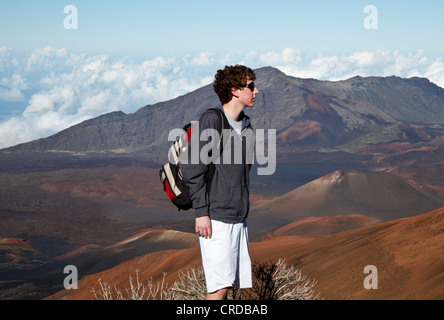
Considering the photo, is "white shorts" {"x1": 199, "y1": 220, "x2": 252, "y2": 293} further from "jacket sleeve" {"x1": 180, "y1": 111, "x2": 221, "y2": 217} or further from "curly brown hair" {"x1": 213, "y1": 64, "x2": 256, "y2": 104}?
"curly brown hair" {"x1": 213, "y1": 64, "x2": 256, "y2": 104}

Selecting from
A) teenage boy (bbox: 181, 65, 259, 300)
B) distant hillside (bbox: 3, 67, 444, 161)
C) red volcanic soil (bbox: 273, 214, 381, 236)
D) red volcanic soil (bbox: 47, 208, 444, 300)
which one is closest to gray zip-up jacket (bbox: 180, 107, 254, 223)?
teenage boy (bbox: 181, 65, 259, 300)

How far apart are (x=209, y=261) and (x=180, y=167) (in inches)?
24.7

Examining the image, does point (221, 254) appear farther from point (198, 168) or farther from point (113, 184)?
point (113, 184)

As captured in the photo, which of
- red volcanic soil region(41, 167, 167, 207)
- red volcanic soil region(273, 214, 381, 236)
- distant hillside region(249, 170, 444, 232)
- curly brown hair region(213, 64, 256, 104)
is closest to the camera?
curly brown hair region(213, 64, 256, 104)

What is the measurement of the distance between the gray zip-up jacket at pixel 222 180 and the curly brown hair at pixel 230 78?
0.21m

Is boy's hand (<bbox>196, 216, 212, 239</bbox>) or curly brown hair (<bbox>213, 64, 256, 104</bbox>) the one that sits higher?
curly brown hair (<bbox>213, 64, 256, 104</bbox>)

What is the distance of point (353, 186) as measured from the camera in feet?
110

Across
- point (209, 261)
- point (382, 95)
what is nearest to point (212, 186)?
point (209, 261)

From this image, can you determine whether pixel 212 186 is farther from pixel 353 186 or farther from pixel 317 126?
pixel 317 126

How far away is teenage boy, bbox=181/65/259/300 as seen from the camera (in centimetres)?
315

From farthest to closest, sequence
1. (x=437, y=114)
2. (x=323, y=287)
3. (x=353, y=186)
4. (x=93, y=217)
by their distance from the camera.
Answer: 1. (x=437, y=114)
2. (x=93, y=217)
3. (x=353, y=186)
4. (x=323, y=287)

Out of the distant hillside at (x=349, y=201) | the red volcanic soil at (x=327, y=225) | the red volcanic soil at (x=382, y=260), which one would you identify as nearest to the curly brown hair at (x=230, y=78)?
the red volcanic soil at (x=382, y=260)

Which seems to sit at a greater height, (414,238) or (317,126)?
(317,126)

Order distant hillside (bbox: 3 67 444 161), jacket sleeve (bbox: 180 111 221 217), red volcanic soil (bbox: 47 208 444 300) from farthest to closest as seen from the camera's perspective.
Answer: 1. distant hillside (bbox: 3 67 444 161)
2. red volcanic soil (bbox: 47 208 444 300)
3. jacket sleeve (bbox: 180 111 221 217)
